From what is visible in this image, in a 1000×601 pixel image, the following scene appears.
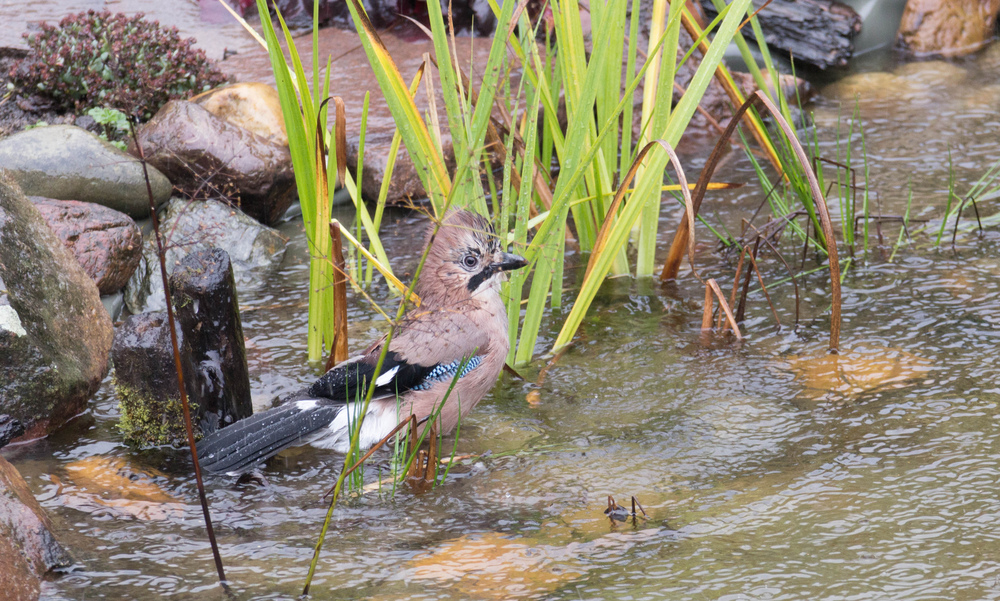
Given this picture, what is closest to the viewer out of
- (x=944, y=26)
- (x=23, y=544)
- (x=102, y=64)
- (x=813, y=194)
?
(x=23, y=544)

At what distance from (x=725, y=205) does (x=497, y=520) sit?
3371 mm

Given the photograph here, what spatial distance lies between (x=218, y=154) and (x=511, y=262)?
268 cm

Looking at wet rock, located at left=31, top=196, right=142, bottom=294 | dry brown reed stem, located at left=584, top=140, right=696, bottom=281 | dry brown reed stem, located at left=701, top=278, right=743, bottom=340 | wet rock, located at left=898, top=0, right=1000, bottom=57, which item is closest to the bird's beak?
dry brown reed stem, located at left=584, top=140, right=696, bottom=281

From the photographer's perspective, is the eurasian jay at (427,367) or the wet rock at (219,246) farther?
the wet rock at (219,246)

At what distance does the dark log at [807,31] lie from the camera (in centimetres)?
796

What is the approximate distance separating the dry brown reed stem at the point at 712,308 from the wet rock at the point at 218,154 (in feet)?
9.08

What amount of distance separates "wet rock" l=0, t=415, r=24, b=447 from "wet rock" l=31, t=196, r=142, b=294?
4.53 feet

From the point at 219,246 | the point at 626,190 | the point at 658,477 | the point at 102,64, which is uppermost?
the point at 102,64

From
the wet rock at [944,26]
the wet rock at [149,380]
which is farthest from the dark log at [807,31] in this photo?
the wet rock at [149,380]

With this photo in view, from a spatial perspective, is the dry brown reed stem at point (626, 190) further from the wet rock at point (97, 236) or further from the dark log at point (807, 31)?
the dark log at point (807, 31)

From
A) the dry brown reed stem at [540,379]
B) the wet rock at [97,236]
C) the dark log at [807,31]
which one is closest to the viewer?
the dry brown reed stem at [540,379]

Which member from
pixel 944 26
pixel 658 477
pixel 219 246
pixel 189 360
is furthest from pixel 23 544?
pixel 944 26

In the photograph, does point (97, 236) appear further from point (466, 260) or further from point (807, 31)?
point (807, 31)

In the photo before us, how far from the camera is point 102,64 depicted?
6270 mm
